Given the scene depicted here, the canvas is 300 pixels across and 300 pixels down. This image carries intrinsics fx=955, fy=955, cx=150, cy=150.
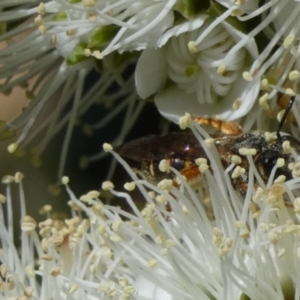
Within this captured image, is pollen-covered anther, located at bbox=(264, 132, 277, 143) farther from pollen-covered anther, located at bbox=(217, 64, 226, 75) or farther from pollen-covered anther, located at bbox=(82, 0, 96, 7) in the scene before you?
pollen-covered anther, located at bbox=(82, 0, 96, 7)

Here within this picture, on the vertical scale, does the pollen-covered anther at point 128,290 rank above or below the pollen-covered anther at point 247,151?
below

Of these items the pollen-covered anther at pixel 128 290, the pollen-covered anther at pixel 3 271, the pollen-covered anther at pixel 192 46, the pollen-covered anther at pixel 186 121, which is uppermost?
the pollen-covered anther at pixel 192 46

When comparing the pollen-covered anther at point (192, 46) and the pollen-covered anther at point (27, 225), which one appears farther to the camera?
the pollen-covered anther at point (27, 225)

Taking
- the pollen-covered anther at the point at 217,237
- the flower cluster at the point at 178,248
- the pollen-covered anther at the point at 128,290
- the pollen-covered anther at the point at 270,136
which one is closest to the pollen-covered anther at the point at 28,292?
the flower cluster at the point at 178,248

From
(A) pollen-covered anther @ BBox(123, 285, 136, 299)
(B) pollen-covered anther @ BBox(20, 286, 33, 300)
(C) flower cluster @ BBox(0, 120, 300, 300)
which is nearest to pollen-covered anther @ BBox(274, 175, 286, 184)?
(C) flower cluster @ BBox(0, 120, 300, 300)

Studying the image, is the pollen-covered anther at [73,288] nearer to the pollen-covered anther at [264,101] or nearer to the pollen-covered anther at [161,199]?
the pollen-covered anther at [161,199]
